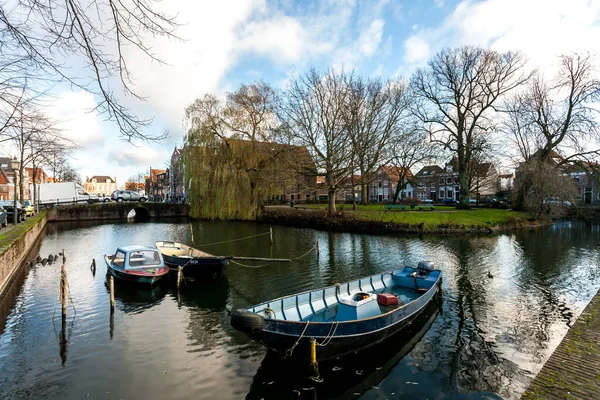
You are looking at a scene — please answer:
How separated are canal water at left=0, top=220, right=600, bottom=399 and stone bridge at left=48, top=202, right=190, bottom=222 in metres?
31.9

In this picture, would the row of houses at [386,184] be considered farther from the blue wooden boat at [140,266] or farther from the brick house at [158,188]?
the blue wooden boat at [140,266]

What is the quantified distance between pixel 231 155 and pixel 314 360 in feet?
114

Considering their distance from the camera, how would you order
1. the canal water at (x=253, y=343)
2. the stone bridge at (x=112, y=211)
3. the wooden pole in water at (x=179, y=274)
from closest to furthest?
the canal water at (x=253, y=343) < the wooden pole in water at (x=179, y=274) < the stone bridge at (x=112, y=211)

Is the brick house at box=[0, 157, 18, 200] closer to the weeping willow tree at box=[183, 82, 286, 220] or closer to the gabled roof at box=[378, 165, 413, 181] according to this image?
the weeping willow tree at box=[183, 82, 286, 220]

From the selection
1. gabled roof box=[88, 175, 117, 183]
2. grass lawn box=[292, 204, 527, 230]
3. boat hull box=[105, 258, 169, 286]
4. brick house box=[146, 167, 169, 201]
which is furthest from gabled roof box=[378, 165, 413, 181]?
gabled roof box=[88, 175, 117, 183]

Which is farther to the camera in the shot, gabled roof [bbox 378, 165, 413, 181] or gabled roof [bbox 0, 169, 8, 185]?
gabled roof [bbox 0, 169, 8, 185]

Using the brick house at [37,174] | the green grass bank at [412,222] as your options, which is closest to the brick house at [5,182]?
the brick house at [37,174]

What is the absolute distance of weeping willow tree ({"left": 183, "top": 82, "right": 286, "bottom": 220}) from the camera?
38250mm

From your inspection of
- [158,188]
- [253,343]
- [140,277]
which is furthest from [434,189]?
[253,343]

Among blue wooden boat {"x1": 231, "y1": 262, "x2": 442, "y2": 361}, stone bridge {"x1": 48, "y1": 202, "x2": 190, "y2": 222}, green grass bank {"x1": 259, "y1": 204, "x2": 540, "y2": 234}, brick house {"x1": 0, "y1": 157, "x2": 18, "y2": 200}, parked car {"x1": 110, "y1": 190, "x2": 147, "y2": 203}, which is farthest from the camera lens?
brick house {"x1": 0, "y1": 157, "x2": 18, "y2": 200}

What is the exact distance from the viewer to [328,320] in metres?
9.00

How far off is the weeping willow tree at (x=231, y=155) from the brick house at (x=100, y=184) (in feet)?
362

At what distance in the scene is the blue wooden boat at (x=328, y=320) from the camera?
24.5 ft

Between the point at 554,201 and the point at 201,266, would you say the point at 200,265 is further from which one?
the point at 554,201
